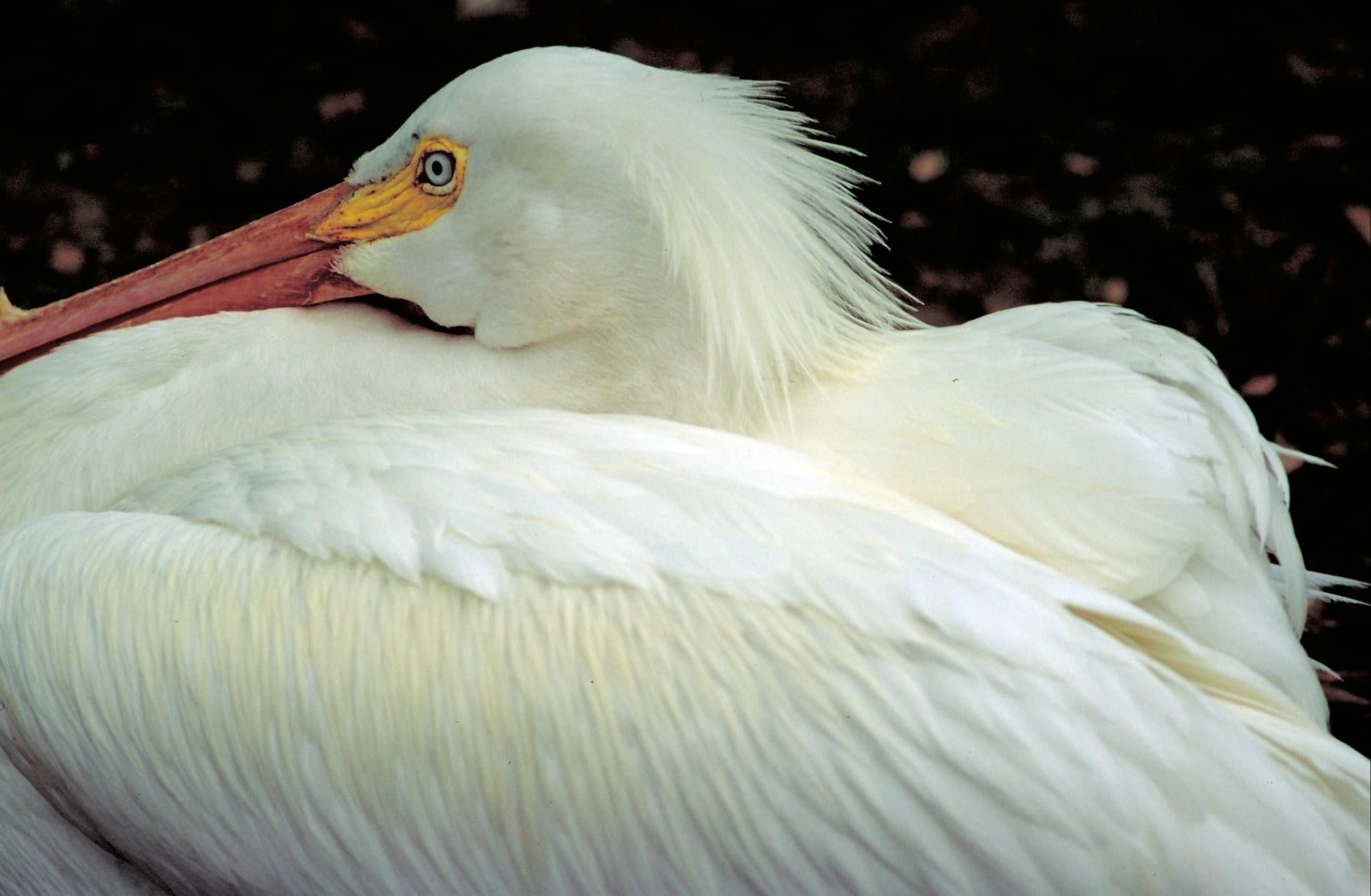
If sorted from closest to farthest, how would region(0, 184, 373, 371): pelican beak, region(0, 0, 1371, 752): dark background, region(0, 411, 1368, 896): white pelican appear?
region(0, 411, 1368, 896): white pelican
region(0, 184, 373, 371): pelican beak
region(0, 0, 1371, 752): dark background

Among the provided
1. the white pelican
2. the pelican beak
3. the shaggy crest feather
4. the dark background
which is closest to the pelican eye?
the pelican beak

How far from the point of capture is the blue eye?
1.50 m

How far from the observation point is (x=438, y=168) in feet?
4.96

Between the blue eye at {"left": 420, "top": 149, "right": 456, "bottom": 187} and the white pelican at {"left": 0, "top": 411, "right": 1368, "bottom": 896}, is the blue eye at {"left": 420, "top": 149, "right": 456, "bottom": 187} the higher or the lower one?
the higher one

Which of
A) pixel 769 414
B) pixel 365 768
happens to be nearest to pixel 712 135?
pixel 769 414

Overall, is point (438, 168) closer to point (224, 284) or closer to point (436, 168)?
point (436, 168)

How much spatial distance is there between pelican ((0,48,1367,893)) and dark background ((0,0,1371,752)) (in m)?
1.15

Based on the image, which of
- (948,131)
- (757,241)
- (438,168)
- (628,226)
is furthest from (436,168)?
(948,131)

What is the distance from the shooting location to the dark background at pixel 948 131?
105 inches

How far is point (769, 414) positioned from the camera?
144cm

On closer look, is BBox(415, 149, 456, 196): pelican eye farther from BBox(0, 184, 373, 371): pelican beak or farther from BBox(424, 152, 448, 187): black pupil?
BBox(0, 184, 373, 371): pelican beak

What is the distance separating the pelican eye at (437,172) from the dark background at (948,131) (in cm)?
147

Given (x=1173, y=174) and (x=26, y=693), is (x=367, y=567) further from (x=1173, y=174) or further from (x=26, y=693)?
(x=1173, y=174)

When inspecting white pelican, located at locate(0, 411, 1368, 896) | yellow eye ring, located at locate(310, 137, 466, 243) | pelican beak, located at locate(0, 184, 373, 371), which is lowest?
white pelican, located at locate(0, 411, 1368, 896)
